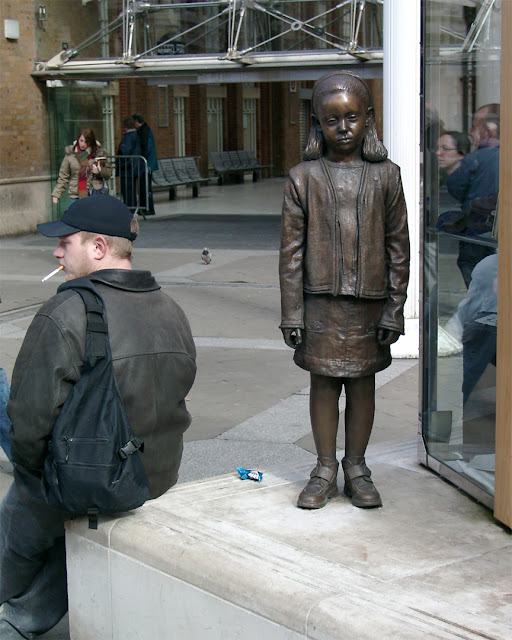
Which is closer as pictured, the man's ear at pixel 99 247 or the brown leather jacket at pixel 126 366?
the brown leather jacket at pixel 126 366

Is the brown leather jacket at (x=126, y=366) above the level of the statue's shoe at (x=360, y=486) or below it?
above

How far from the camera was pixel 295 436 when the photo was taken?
22.2ft

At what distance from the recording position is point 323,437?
14.6ft

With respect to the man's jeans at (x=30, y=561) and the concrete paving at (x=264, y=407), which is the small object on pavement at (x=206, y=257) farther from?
the man's jeans at (x=30, y=561)

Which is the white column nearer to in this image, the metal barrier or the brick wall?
the brick wall

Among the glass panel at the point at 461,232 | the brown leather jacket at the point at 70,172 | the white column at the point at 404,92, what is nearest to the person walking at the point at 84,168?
the brown leather jacket at the point at 70,172

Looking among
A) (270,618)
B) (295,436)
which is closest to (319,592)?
(270,618)

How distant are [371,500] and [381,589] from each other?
34.6 inches

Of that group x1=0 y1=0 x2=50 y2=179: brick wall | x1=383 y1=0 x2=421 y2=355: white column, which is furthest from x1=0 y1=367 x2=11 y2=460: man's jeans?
x1=0 y1=0 x2=50 y2=179: brick wall

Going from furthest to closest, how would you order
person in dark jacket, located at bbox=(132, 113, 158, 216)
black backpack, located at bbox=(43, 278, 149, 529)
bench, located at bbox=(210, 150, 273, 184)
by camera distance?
bench, located at bbox=(210, 150, 273, 184)
person in dark jacket, located at bbox=(132, 113, 158, 216)
black backpack, located at bbox=(43, 278, 149, 529)

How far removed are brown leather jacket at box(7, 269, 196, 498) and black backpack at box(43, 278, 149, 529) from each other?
4 centimetres

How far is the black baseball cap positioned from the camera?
13.0ft

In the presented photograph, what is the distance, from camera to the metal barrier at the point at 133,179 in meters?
20.8

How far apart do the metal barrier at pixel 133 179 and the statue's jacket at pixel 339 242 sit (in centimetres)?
1633
